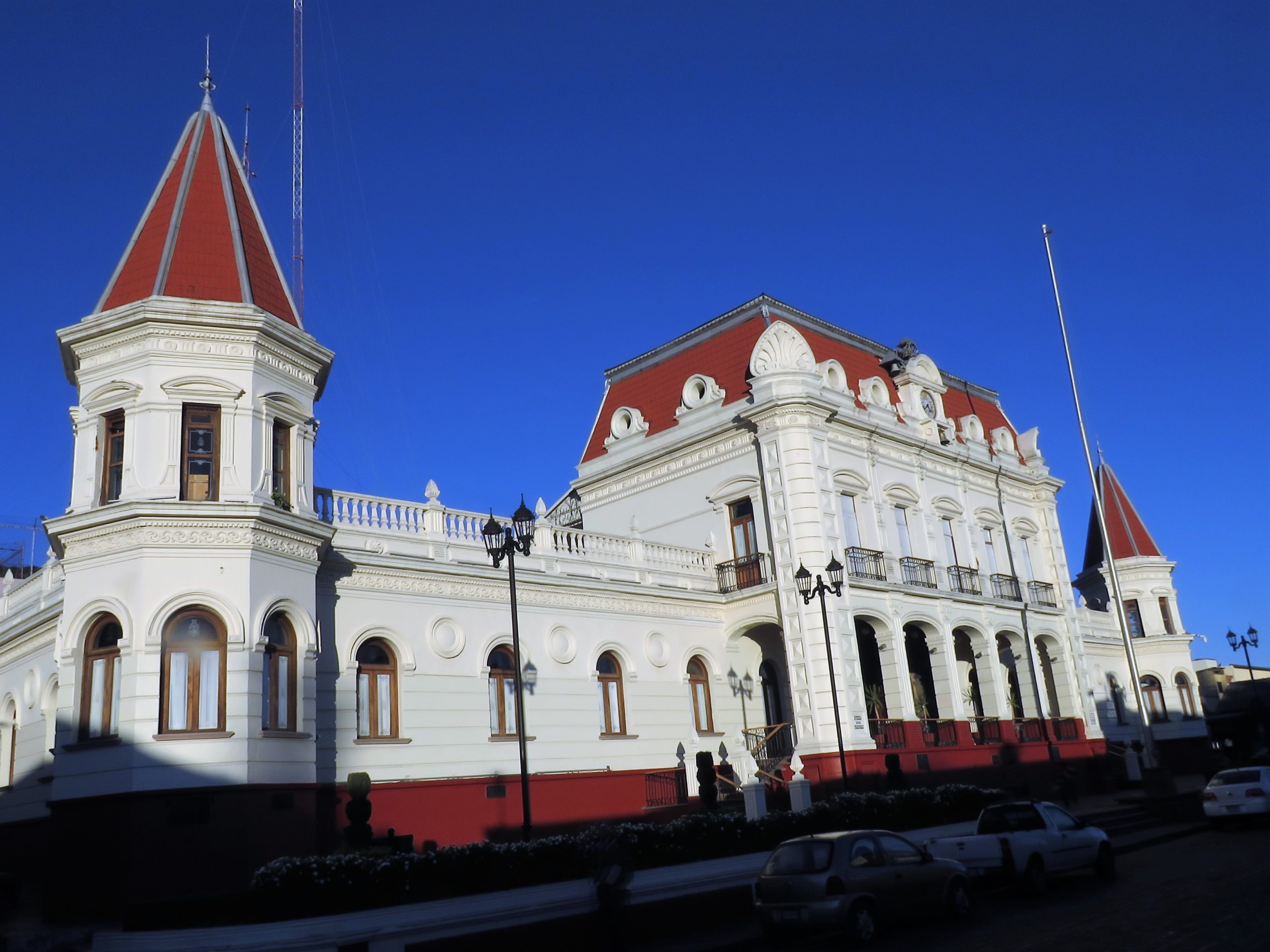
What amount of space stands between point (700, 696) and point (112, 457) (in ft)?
54.5

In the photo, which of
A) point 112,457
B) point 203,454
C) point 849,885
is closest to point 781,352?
point 203,454

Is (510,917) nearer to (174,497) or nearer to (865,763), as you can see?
(174,497)

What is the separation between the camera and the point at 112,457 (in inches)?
742

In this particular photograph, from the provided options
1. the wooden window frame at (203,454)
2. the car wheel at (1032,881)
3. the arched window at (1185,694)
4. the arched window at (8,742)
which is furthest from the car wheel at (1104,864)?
the arched window at (1185,694)

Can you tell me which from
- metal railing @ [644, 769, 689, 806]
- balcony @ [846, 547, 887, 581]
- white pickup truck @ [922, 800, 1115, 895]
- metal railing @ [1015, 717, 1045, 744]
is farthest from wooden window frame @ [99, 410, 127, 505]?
metal railing @ [1015, 717, 1045, 744]

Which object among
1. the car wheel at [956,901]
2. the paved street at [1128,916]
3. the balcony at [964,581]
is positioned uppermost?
the balcony at [964,581]

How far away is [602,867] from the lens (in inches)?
537

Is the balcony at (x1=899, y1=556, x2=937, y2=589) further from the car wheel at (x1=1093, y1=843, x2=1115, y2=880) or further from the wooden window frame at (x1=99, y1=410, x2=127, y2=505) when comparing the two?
the wooden window frame at (x1=99, y1=410, x2=127, y2=505)

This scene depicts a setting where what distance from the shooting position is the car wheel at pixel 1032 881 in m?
16.8

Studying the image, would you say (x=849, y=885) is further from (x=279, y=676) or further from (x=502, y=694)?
(x=502, y=694)

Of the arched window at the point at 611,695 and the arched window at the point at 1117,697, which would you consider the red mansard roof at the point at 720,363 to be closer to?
the arched window at the point at 611,695

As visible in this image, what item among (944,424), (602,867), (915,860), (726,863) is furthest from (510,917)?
(944,424)

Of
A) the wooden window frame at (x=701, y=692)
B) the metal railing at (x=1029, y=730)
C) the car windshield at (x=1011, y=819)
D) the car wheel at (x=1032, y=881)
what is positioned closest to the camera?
the car wheel at (x=1032, y=881)

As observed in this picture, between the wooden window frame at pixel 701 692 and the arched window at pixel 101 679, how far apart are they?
1521cm
